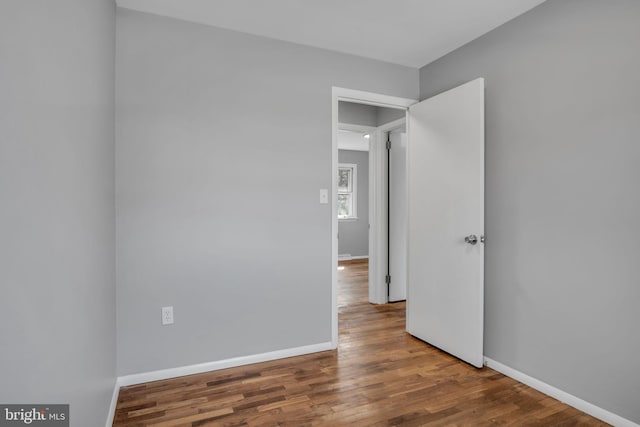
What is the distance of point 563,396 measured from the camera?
210 cm

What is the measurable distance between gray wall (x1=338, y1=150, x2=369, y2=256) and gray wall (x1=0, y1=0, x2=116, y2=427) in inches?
255

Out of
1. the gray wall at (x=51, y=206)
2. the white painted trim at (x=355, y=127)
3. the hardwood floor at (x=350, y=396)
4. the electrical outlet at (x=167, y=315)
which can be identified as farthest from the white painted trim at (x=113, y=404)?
the white painted trim at (x=355, y=127)

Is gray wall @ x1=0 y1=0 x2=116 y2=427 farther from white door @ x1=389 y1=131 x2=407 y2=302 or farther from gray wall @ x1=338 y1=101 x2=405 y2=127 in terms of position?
white door @ x1=389 y1=131 x2=407 y2=302

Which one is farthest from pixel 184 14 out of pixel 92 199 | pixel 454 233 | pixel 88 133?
pixel 454 233

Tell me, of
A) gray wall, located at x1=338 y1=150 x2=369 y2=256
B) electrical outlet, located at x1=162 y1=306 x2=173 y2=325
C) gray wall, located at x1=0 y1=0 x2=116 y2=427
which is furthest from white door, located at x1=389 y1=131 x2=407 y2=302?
gray wall, located at x1=338 y1=150 x2=369 y2=256

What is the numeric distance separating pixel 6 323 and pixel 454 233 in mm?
2678

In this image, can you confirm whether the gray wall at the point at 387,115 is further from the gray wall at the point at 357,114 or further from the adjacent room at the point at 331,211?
the adjacent room at the point at 331,211

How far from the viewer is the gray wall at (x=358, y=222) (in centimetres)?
796

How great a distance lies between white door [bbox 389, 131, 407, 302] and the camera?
170 inches

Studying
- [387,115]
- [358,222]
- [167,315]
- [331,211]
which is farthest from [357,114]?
[358,222]

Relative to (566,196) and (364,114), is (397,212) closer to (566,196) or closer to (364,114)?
(364,114)

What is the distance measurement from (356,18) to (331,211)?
147 cm

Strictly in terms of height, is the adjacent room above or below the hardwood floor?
above

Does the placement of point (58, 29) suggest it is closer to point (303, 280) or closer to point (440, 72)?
point (303, 280)
